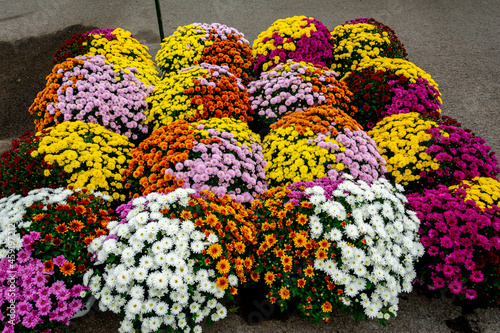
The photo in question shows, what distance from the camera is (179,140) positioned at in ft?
12.5

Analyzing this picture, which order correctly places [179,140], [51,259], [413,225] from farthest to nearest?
[179,140]
[413,225]
[51,259]

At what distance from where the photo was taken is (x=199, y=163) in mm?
3615

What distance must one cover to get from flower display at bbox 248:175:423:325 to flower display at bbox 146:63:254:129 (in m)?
1.99

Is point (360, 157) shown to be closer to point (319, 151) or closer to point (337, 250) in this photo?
point (319, 151)

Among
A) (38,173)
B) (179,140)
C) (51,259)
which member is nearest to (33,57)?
(38,173)

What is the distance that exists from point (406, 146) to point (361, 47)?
278 cm

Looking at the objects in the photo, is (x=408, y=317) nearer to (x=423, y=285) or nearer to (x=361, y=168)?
(x=423, y=285)

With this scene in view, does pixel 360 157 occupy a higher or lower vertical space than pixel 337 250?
higher

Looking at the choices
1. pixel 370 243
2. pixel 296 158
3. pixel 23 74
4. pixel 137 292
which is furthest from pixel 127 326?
pixel 23 74

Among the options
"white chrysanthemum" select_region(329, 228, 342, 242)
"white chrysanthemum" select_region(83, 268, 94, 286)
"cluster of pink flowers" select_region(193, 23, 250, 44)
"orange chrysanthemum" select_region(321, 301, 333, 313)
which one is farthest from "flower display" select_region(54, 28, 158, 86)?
"orange chrysanthemum" select_region(321, 301, 333, 313)

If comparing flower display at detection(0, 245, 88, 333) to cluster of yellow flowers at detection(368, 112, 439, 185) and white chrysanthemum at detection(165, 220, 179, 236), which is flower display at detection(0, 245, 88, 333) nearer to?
white chrysanthemum at detection(165, 220, 179, 236)

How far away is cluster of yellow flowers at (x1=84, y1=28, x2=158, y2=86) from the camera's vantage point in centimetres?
554

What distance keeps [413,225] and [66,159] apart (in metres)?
3.95

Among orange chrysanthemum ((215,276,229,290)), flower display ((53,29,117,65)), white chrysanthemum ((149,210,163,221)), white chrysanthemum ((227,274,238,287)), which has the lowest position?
white chrysanthemum ((227,274,238,287))
